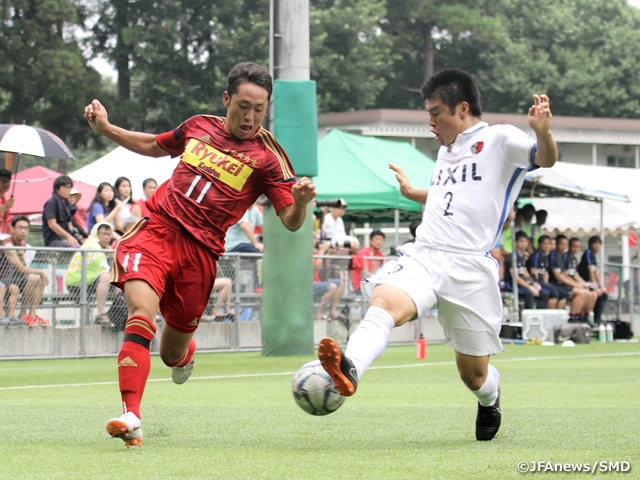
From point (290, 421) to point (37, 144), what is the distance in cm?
974

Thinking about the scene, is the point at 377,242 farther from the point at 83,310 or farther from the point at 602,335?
the point at 83,310

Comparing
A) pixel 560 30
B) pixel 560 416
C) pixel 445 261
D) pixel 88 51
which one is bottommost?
pixel 560 416

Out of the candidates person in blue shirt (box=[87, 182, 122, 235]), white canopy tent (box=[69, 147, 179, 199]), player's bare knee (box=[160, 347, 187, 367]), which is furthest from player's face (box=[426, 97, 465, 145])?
white canopy tent (box=[69, 147, 179, 199])

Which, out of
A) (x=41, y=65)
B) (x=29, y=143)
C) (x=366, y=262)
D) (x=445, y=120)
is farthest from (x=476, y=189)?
(x=41, y=65)

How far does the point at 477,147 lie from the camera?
6.26m

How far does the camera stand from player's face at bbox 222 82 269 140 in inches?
258

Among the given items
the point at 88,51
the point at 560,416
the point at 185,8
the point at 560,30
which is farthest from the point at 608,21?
the point at 560,416

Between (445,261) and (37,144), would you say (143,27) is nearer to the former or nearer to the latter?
(37,144)

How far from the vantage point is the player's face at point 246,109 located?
21.5ft

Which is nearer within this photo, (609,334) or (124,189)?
(124,189)

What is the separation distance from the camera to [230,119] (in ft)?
22.0

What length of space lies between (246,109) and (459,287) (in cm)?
167

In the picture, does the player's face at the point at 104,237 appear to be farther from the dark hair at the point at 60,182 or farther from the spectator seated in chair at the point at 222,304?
the spectator seated in chair at the point at 222,304

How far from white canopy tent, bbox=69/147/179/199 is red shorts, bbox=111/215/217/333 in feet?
48.4
